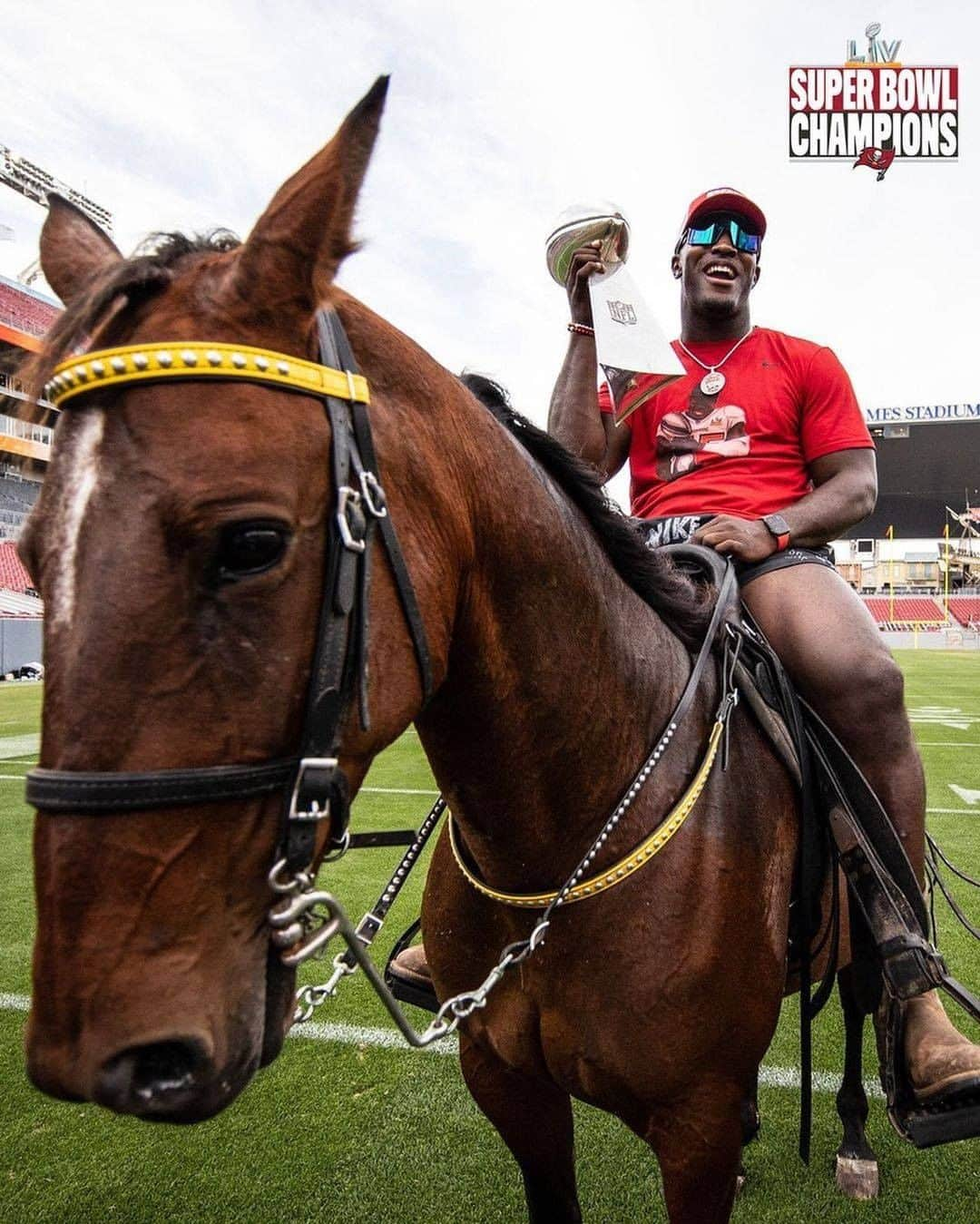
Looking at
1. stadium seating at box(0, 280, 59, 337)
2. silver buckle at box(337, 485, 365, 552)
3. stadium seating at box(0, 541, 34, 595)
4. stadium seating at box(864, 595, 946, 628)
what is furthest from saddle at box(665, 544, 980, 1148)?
stadium seating at box(864, 595, 946, 628)

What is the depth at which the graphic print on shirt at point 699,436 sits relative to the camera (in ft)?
8.43

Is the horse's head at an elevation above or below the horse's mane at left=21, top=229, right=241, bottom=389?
below

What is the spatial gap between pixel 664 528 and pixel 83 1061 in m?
2.04

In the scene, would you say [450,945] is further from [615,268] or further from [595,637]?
[615,268]

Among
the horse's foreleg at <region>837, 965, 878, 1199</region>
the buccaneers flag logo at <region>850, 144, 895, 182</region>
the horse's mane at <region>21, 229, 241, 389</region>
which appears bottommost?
the horse's foreleg at <region>837, 965, 878, 1199</region>

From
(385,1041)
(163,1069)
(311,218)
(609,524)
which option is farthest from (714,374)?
(385,1041)

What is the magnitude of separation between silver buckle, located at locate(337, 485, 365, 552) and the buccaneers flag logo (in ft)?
111

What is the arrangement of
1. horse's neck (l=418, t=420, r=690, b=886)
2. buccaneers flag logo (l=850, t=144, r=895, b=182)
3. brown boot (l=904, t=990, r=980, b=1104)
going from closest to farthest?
1. horse's neck (l=418, t=420, r=690, b=886)
2. brown boot (l=904, t=990, r=980, b=1104)
3. buccaneers flag logo (l=850, t=144, r=895, b=182)

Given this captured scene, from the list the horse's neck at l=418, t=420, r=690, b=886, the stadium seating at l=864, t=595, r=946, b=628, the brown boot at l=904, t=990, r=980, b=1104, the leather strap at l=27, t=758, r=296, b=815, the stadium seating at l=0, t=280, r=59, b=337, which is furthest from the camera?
the stadium seating at l=864, t=595, r=946, b=628

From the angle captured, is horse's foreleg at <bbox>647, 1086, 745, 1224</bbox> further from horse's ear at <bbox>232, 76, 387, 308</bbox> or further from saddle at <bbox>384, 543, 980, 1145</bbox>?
horse's ear at <bbox>232, 76, 387, 308</bbox>

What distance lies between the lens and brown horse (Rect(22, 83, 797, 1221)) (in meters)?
1.02

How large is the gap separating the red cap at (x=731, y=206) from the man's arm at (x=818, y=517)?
90cm

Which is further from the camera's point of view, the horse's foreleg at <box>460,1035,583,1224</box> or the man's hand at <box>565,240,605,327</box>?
the man's hand at <box>565,240,605,327</box>

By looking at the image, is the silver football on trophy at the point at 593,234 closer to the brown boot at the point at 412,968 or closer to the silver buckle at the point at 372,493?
the silver buckle at the point at 372,493
